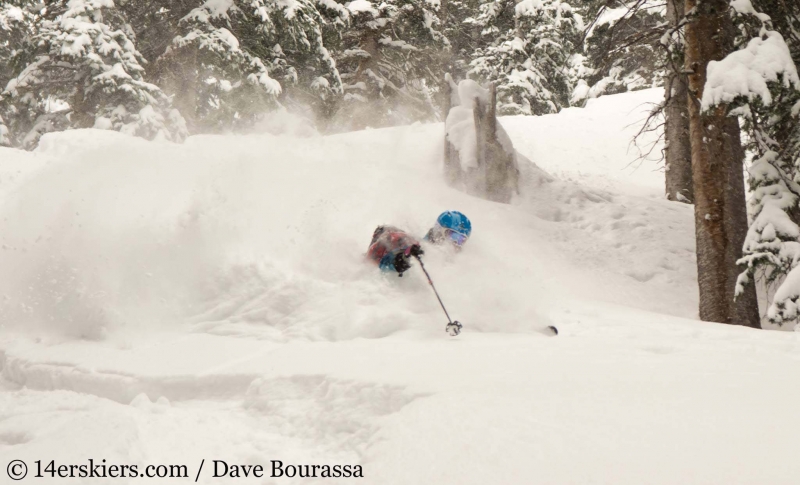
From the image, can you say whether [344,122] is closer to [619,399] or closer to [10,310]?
[10,310]

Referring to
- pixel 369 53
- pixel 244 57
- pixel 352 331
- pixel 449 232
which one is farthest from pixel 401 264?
pixel 369 53

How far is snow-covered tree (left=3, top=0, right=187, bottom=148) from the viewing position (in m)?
13.9

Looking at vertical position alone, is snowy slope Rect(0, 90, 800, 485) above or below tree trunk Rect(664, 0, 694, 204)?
Answer: below

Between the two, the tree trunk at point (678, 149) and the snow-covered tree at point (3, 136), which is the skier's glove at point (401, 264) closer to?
the tree trunk at point (678, 149)

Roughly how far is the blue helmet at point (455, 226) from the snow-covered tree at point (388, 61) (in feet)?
40.6

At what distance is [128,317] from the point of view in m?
6.47

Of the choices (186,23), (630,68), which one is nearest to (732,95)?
(186,23)

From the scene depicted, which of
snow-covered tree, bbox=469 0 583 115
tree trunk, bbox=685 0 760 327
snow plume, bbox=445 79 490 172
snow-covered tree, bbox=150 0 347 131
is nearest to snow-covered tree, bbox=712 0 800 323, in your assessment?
tree trunk, bbox=685 0 760 327

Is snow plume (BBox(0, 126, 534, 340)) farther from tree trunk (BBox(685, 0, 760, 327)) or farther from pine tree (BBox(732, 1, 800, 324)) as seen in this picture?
pine tree (BBox(732, 1, 800, 324))

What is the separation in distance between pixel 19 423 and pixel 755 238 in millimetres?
7039

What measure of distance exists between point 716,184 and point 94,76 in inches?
550

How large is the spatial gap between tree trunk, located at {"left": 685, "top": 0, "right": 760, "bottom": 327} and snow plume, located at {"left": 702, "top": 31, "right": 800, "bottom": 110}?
71cm

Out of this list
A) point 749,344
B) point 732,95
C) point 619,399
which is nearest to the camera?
point 619,399

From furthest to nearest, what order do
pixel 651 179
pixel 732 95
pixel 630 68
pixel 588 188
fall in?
pixel 630 68 → pixel 651 179 → pixel 588 188 → pixel 732 95
